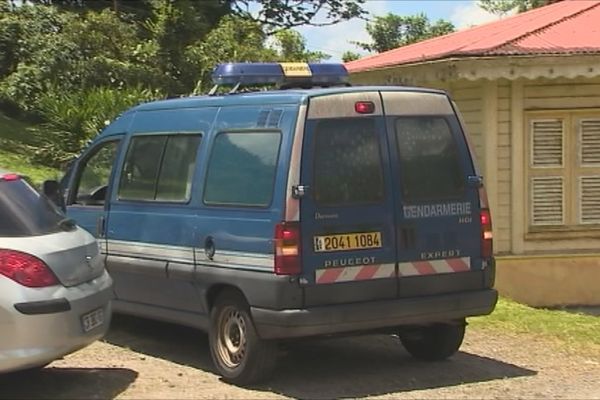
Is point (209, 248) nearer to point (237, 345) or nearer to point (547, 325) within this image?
point (237, 345)

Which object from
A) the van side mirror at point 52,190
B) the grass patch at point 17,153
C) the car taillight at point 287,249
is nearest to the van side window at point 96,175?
the van side mirror at point 52,190

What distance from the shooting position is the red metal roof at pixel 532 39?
11281 millimetres

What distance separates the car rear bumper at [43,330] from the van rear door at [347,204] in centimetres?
147

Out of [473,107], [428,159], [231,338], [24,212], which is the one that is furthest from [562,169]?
[24,212]

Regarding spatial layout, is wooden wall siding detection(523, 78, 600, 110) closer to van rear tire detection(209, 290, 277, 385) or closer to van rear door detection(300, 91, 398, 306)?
van rear door detection(300, 91, 398, 306)

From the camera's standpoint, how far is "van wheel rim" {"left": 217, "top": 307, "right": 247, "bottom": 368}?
6.73 metres

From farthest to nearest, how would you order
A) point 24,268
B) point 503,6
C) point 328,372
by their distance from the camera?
point 503,6 → point 328,372 → point 24,268

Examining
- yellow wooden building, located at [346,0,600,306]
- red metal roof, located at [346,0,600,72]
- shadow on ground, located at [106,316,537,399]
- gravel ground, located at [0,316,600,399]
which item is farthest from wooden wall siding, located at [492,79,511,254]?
shadow on ground, located at [106,316,537,399]

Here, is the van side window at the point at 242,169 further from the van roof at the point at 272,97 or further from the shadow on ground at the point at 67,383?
the shadow on ground at the point at 67,383

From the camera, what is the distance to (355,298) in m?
6.52

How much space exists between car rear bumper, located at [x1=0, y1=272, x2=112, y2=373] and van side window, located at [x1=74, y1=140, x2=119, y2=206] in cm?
211

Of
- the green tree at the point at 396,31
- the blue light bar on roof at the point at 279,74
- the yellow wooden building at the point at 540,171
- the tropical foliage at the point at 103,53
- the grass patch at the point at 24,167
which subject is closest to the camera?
the blue light bar on roof at the point at 279,74

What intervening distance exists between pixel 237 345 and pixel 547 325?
3.74 meters

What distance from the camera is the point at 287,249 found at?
6289 mm
